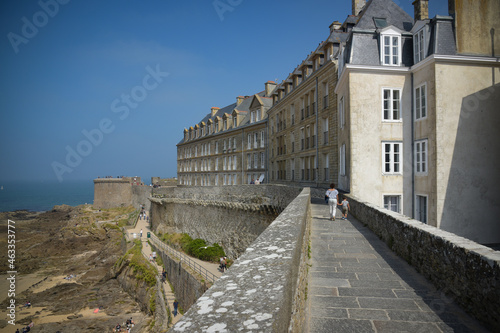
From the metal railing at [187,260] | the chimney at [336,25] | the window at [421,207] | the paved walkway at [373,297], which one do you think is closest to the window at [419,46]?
the window at [421,207]

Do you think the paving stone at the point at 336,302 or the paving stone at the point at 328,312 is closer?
the paving stone at the point at 328,312

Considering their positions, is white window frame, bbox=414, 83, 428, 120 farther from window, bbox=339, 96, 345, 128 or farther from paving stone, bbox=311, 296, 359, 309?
paving stone, bbox=311, 296, 359, 309

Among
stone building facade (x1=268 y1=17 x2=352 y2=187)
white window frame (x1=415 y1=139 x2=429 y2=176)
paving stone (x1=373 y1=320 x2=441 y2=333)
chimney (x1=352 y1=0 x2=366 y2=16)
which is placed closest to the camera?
paving stone (x1=373 y1=320 x2=441 y2=333)

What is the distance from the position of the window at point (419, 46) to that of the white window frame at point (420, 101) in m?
1.40

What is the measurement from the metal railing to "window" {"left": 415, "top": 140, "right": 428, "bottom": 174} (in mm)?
10221

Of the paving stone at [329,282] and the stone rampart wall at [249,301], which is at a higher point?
the stone rampart wall at [249,301]

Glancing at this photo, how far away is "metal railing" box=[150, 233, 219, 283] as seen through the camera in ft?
61.0

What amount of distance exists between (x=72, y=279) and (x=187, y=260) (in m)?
13.9

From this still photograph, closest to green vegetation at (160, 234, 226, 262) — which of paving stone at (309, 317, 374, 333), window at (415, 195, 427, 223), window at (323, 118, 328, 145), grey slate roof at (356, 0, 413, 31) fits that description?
window at (323, 118, 328, 145)

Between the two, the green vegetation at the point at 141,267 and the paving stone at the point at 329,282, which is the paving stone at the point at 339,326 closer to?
the paving stone at the point at 329,282

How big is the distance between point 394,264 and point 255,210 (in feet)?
53.6

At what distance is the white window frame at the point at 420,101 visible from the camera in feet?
47.5

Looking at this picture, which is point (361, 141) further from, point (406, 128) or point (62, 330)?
point (62, 330)

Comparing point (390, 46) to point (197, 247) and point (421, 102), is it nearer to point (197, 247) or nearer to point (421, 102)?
point (421, 102)
